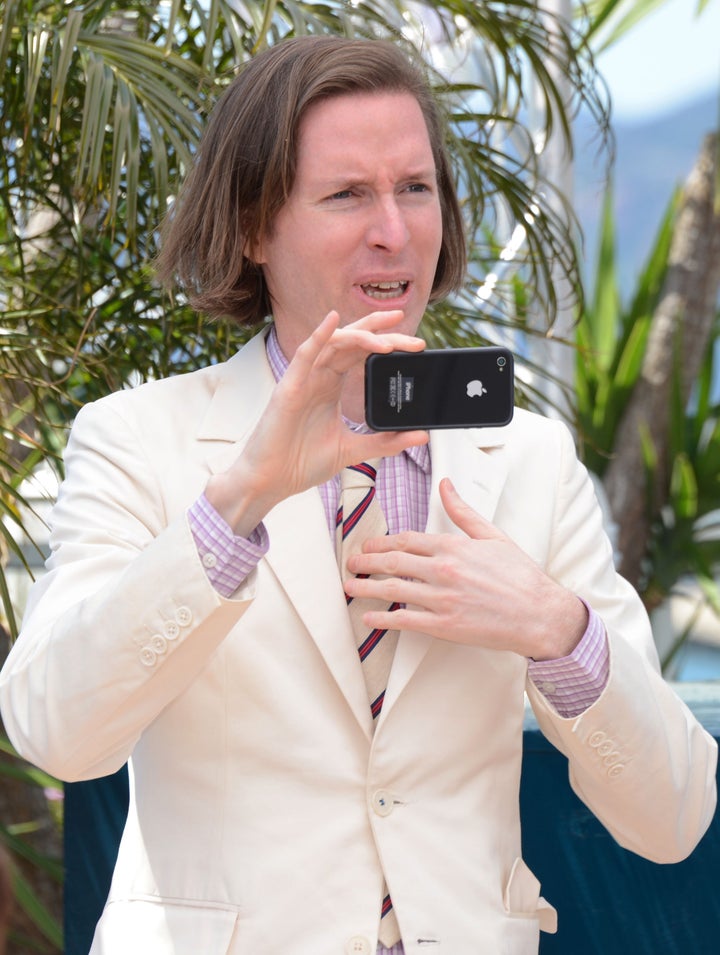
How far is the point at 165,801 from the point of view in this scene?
149 cm

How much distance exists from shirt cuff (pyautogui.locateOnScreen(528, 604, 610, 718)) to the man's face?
1.43 ft

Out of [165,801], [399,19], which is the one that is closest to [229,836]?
[165,801]

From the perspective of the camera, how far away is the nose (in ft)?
5.10

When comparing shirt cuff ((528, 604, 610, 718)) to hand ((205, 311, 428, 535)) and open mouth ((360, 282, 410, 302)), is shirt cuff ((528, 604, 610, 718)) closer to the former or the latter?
hand ((205, 311, 428, 535))

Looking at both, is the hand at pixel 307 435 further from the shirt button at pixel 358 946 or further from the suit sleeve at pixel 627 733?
the shirt button at pixel 358 946

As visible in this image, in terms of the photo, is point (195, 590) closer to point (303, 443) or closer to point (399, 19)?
point (303, 443)

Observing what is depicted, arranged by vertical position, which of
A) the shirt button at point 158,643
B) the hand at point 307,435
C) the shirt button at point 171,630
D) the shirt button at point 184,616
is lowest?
the shirt button at point 158,643

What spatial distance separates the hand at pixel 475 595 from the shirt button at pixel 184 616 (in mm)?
202

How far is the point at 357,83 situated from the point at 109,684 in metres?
0.80

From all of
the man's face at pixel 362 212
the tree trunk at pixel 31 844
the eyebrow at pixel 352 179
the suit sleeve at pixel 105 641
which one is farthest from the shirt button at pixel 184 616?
the tree trunk at pixel 31 844

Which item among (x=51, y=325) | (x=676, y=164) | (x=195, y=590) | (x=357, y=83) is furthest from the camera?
(x=676, y=164)

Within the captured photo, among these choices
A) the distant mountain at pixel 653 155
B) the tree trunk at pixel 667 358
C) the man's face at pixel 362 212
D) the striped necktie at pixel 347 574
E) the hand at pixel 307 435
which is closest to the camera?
the hand at pixel 307 435

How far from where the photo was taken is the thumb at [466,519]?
145 centimetres

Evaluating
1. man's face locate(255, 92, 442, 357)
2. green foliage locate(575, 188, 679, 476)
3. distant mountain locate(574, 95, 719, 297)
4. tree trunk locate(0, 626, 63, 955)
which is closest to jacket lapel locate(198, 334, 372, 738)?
man's face locate(255, 92, 442, 357)
